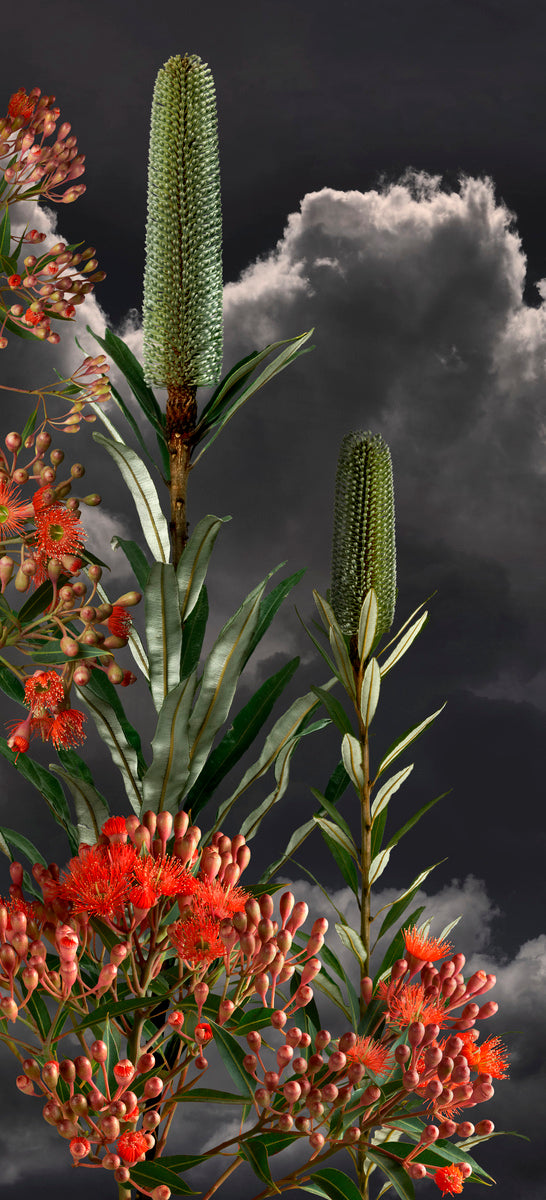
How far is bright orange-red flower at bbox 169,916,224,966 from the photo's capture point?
123cm

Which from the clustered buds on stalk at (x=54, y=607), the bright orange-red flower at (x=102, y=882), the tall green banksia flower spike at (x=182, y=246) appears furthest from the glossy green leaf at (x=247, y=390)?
the bright orange-red flower at (x=102, y=882)

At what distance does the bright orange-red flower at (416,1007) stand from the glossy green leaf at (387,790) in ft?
1.50

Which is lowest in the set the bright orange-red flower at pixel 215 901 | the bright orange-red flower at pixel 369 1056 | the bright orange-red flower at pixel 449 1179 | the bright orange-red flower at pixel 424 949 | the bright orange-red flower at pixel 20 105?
the bright orange-red flower at pixel 449 1179

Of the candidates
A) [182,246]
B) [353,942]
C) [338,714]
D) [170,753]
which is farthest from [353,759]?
[182,246]

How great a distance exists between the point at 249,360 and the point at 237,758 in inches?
30.7

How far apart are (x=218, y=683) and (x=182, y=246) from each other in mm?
825

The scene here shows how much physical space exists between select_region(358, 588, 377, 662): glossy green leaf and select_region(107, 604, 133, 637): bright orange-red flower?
55cm

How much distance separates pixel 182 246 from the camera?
1802 mm

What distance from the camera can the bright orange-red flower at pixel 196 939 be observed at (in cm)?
123

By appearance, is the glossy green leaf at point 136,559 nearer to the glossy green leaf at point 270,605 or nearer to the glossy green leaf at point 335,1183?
the glossy green leaf at point 270,605

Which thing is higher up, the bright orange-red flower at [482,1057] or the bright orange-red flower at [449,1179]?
the bright orange-red flower at [482,1057]

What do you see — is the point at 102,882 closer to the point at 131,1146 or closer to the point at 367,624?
the point at 131,1146

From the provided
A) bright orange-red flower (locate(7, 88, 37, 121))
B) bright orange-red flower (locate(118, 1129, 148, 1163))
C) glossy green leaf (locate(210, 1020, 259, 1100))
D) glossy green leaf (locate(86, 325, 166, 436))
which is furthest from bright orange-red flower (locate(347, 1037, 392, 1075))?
bright orange-red flower (locate(7, 88, 37, 121))

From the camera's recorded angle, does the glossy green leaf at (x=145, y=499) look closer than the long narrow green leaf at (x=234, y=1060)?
No
